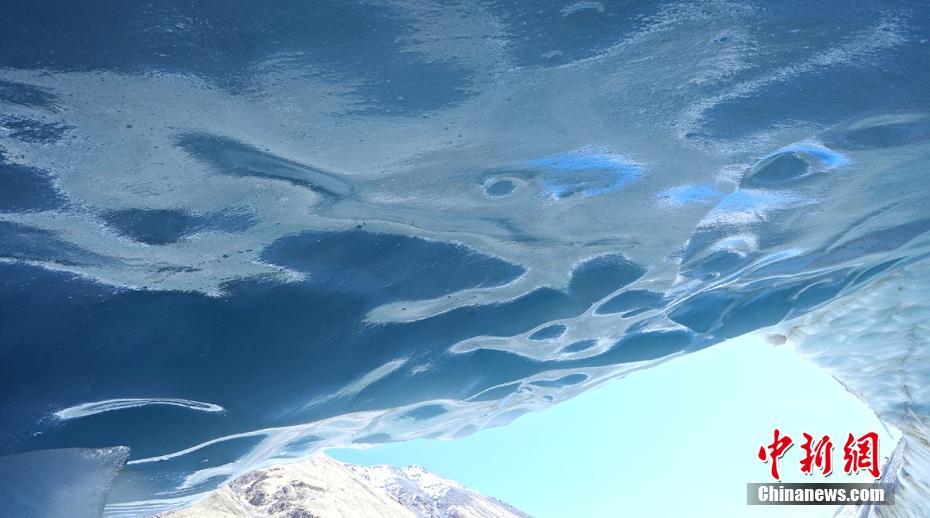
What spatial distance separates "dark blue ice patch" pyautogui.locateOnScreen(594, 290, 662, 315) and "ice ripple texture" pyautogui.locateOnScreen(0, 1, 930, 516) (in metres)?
0.04

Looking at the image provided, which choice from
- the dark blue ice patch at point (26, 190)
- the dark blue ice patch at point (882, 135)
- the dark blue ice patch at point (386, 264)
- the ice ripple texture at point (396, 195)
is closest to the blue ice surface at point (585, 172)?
the ice ripple texture at point (396, 195)

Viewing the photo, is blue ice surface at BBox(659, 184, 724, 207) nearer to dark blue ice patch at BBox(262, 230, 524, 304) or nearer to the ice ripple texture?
the ice ripple texture

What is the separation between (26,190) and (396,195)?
9.62ft

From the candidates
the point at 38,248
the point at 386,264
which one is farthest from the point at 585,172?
the point at 38,248

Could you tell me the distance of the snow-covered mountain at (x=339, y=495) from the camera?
2067cm

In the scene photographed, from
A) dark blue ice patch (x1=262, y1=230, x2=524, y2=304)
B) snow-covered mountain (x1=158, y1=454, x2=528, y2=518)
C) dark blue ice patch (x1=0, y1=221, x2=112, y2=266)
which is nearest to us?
dark blue ice patch (x1=0, y1=221, x2=112, y2=266)

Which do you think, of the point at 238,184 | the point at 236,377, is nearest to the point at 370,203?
the point at 238,184

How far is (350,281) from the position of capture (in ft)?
19.5

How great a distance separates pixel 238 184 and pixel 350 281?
1.71 m

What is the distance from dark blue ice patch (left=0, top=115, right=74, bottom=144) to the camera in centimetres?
378

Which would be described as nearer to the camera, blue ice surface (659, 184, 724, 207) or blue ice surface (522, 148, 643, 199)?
blue ice surface (522, 148, 643, 199)

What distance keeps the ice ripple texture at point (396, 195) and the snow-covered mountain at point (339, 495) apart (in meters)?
13.4

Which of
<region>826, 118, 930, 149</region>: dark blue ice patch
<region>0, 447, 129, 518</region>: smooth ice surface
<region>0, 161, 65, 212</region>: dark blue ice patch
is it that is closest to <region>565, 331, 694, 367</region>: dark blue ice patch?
<region>826, 118, 930, 149</region>: dark blue ice patch

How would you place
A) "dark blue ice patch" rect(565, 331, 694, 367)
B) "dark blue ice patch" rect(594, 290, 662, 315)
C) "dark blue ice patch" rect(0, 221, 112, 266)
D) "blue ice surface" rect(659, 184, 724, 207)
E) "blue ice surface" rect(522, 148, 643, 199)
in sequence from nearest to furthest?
"dark blue ice patch" rect(0, 221, 112, 266) → "blue ice surface" rect(522, 148, 643, 199) → "blue ice surface" rect(659, 184, 724, 207) → "dark blue ice patch" rect(594, 290, 662, 315) → "dark blue ice patch" rect(565, 331, 694, 367)
